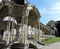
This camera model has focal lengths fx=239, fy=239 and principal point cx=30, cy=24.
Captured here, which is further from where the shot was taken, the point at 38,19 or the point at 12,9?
the point at 38,19

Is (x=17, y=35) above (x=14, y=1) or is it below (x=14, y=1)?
below

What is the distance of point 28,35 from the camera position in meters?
38.2

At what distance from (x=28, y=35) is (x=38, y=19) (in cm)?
679

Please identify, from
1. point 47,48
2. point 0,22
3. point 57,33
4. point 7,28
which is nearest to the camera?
point 47,48

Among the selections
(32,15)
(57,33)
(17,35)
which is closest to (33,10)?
(32,15)

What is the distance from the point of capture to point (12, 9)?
3769cm

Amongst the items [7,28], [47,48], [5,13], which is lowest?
[47,48]

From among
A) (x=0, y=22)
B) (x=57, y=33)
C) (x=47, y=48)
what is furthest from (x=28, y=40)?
(x=57, y=33)

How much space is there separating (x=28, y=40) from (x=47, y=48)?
3627 mm

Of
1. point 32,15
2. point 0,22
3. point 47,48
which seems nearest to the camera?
point 47,48

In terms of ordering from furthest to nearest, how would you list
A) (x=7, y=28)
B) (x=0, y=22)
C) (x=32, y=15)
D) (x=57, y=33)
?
(x=57, y=33)
(x=32, y=15)
(x=0, y=22)
(x=7, y=28)

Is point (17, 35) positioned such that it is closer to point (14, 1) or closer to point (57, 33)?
point (14, 1)

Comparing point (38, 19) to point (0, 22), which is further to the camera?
point (38, 19)

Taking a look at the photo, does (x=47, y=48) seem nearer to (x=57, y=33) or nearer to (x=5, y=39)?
(x=5, y=39)
